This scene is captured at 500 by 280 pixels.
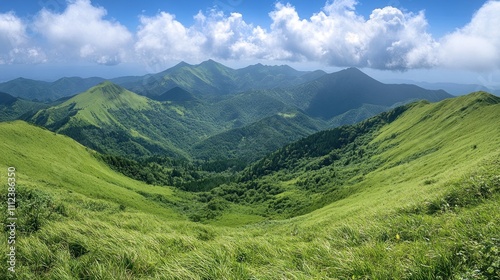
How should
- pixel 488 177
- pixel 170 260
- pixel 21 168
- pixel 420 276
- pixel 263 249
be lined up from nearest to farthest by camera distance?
pixel 420 276 < pixel 170 260 < pixel 263 249 < pixel 488 177 < pixel 21 168

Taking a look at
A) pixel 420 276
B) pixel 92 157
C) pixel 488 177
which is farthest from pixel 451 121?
pixel 92 157

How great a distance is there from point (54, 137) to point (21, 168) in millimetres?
71716

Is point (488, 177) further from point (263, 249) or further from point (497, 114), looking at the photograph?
point (497, 114)

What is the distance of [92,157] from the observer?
600 ft

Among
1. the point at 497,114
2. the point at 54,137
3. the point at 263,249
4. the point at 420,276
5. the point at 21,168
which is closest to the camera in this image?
the point at 420,276

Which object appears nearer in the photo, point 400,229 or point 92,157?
point 400,229

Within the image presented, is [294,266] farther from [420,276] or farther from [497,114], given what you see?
[497,114]

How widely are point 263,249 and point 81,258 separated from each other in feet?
18.6

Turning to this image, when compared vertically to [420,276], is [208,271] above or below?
below

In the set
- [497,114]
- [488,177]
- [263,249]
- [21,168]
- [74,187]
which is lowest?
[74,187]

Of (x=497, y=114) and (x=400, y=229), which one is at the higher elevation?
(x=497, y=114)

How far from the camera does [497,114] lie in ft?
480

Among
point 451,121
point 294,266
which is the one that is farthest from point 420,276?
point 451,121

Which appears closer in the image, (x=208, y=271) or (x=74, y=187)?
(x=208, y=271)
